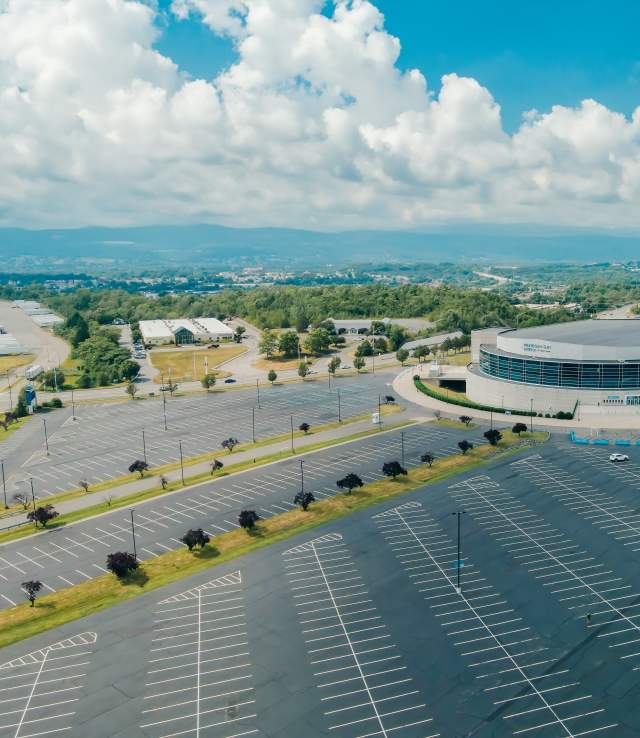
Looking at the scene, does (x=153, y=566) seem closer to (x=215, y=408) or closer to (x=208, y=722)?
(x=208, y=722)

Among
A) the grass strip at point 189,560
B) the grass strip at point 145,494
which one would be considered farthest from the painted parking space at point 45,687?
the grass strip at point 145,494

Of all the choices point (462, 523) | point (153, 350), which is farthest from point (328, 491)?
point (153, 350)

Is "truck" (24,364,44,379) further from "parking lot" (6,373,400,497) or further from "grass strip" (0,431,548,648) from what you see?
"grass strip" (0,431,548,648)

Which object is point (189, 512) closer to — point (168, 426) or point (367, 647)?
point (367, 647)

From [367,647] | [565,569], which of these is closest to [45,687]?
[367,647]

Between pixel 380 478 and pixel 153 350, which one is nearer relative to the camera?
pixel 380 478
